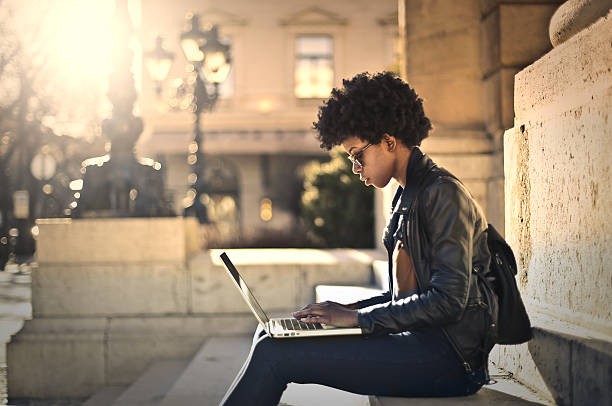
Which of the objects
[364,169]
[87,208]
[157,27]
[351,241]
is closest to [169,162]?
[157,27]

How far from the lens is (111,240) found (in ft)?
21.0

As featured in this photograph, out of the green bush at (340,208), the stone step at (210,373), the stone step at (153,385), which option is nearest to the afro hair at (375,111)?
the stone step at (210,373)

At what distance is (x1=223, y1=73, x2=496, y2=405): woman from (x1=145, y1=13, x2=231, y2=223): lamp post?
8861 millimetres

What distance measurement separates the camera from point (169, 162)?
26922mm

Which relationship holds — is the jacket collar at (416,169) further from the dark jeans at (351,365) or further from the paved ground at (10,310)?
the paved ground at (10,310)

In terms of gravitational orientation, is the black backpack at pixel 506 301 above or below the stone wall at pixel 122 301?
above

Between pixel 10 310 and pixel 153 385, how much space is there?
274cm

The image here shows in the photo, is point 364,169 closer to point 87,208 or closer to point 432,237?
point 432,237

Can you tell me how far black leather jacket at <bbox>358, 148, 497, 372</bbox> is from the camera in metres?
2.38

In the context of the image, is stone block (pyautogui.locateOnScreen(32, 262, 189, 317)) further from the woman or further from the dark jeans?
the dark jeans

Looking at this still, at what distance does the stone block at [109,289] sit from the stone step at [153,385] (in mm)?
505

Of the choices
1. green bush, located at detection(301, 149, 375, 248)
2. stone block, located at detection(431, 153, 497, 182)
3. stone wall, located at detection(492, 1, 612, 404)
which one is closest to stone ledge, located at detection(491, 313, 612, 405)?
stone wall, located at detection(492, 1, 612, 404)

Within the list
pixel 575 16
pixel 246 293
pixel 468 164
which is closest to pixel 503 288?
pixel 246 293

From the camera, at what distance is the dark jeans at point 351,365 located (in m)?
2.49
